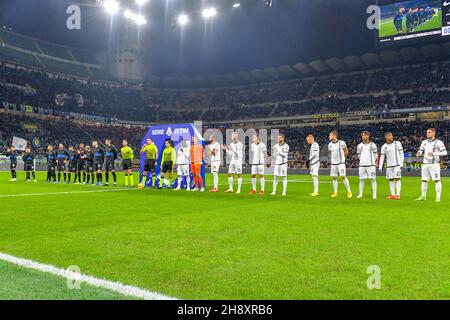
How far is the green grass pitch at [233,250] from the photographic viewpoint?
3.61m

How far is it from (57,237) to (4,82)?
175 ft

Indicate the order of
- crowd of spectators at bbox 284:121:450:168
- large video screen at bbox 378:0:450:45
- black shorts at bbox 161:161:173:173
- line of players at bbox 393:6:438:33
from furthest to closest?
crowd of spectators at bbox 284:121:450:168, line of players at bbox 393:6:438:33, large video screen at bbox 378:0:450:45, black shorts at bbox 161:161:173:173

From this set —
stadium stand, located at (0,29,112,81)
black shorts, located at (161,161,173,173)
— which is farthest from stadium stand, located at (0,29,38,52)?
black shorts, located at (161,161,173,173)

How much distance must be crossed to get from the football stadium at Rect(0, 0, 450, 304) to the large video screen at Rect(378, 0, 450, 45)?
0.13m

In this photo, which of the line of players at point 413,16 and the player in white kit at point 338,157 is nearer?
the player in white kit at point 338,157

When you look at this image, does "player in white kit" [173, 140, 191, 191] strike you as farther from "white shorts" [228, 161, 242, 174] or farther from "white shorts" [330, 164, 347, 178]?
"white shorts" [330, 164, 347, 178]

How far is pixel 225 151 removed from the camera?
4859 centimetres

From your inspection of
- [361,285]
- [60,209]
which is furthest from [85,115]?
[361,285]

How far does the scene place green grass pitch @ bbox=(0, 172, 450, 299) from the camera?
142 inches

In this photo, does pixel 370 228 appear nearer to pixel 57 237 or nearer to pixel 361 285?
pixel 361 285

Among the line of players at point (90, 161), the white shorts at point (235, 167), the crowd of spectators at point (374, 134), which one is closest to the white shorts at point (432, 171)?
the white shorts at point (235, 167)

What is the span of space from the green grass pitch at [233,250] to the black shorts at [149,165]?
281 inches

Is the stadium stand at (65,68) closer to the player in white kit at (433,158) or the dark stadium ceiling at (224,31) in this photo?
the dark stadium ceiling at (224,31)
